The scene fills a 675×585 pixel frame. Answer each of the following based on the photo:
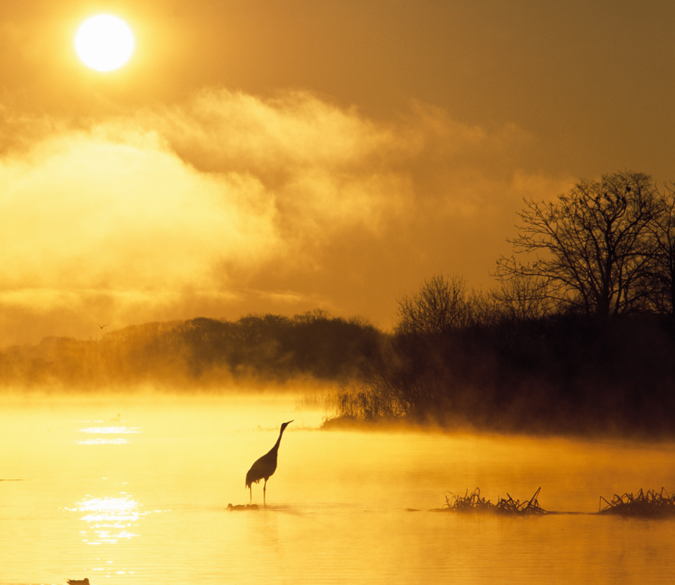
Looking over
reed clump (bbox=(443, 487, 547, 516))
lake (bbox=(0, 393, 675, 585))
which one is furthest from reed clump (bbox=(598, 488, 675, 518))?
reed clump (bbox=(443, 487, 547, 516))

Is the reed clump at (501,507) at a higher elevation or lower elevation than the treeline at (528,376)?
lower

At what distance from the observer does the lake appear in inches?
330

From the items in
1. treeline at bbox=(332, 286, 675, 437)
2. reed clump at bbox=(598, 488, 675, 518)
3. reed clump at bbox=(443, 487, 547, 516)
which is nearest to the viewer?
reed clump at bbox=(598, 488, 675, 518)

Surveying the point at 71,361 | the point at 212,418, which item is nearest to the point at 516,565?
the point at 212,418

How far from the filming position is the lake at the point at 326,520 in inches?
330

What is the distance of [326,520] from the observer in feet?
37.3

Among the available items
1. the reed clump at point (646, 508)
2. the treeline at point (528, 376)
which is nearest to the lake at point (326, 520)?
the reed clump at point (646, 508)

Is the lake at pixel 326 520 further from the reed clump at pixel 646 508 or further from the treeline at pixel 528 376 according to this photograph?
the treeline at pixel 528 376

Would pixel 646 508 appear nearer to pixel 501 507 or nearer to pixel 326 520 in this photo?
pixel 501 507

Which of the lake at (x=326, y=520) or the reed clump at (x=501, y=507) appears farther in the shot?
the reed clump at (x=501, y=507)

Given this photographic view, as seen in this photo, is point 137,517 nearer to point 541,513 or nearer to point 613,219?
point 541,513

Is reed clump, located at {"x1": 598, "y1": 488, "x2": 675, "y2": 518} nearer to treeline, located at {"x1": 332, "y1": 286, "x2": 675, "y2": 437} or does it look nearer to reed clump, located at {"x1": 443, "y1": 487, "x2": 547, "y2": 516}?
reed clump, located at {"x1": 443, "y1": 487, "x2": 547, "y2": 516}

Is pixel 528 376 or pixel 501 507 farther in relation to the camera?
pixel 528 376

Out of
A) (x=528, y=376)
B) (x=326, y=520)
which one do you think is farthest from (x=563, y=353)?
(x=326, y=520)
